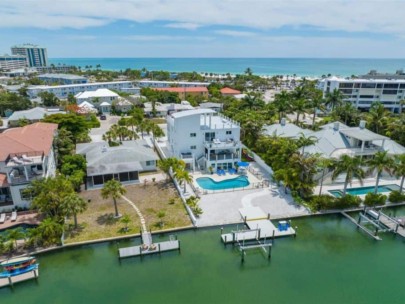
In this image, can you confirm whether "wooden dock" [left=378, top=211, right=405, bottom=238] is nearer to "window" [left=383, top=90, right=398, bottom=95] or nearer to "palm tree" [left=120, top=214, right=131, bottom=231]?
"palm tree" [left=120, top=214, right=131, bottom=231]

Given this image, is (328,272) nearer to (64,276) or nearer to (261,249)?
(261,249)

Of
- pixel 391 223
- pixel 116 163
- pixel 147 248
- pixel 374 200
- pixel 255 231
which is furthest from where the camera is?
pixel 116 163

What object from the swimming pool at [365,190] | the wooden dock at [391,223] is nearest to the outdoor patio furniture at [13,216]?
the swimming pool at [365,190]

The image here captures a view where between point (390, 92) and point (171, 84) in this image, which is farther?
point (171, 84)

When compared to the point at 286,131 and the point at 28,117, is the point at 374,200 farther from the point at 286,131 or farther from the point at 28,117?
the point at 28,117

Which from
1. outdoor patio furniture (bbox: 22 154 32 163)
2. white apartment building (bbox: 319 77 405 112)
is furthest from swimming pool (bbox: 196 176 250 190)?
white apartment building (bbox: 319 77 405 112)

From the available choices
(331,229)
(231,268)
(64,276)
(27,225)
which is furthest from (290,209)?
(27,225)

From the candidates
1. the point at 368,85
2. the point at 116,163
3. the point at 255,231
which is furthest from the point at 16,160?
the point at 368,85
